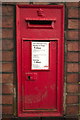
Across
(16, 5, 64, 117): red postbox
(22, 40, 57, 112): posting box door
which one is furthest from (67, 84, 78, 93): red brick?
(22, 40, 57, 112): posting box door

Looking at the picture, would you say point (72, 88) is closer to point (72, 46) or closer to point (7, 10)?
point (72, 46)

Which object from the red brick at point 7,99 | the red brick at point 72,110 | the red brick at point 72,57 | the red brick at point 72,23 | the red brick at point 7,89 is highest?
the red brick at point 72,23

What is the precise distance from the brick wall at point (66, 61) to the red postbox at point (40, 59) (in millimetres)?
95

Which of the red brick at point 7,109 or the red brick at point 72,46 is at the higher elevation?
the red brick at point 72,46

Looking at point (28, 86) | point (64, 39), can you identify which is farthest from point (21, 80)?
point (64, 39)

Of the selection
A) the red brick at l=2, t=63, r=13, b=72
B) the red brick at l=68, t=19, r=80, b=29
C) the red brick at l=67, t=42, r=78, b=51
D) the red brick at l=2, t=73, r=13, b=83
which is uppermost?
Result: the red brick at l=68, t=19, r=80, b=29

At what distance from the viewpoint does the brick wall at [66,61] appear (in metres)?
2.89

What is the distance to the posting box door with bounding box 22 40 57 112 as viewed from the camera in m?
2.89

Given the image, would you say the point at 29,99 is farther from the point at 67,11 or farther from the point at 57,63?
the point at 67,11

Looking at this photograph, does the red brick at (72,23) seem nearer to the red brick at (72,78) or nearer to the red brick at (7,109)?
the red brick at (72,78)

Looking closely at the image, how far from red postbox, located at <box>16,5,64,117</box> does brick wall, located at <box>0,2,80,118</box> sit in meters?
0.10

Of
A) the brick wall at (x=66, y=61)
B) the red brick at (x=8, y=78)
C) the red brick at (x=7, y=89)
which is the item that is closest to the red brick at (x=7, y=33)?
the brick wall at (x=66, y=61)

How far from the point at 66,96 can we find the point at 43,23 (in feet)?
4.31

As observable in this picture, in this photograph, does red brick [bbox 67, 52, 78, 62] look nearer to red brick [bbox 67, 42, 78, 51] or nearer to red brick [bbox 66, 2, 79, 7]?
red brick [bbox 67, 42, 78, 51]
